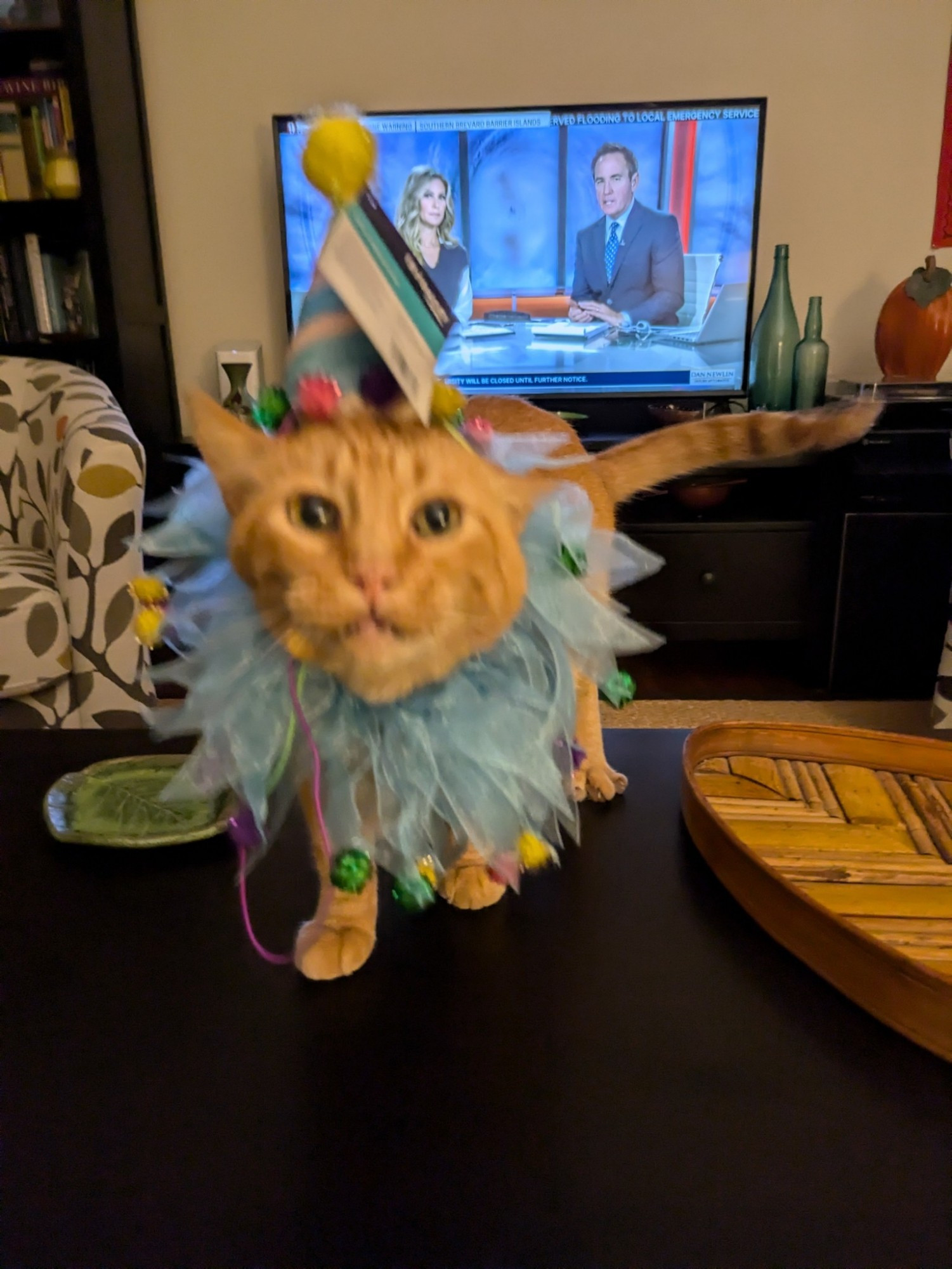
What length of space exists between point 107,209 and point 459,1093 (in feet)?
7.16

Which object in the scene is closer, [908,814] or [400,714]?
[400,714]

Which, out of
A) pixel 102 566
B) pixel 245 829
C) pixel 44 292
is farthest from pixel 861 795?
pixel 44 292

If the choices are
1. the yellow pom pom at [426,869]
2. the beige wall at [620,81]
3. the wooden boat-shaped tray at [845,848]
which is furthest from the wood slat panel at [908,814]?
the beige wall at [620,81]

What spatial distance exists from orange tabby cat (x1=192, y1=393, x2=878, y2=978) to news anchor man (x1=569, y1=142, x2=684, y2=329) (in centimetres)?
183

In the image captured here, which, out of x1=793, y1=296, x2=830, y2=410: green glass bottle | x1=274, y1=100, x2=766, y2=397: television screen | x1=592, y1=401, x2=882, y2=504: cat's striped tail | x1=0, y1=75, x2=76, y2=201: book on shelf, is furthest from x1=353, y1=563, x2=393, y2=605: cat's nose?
x1=0, y1=75, x2=76, y2=201: book on shelf

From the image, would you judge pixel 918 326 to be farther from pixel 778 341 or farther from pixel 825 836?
pixel 825 836

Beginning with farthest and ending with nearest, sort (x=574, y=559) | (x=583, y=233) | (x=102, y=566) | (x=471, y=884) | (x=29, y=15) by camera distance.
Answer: (x=583, y=233)
(x=29, y=15)
(x=102, y=566)
(x=471, y=884)
(x=574, y=559)

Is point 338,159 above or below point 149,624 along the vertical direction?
above

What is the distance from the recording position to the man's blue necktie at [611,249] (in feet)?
6.82

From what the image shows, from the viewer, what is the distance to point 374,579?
394mm

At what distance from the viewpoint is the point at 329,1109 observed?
17.2 inches

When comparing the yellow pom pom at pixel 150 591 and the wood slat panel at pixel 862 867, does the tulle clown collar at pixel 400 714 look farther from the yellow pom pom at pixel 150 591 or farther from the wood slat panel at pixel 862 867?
the wood slat panel at pixel 862 867

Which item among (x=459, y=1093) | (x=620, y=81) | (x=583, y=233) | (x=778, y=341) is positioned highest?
(x=620, y=81)

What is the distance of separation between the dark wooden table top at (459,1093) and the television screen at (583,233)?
1712 millimetres
